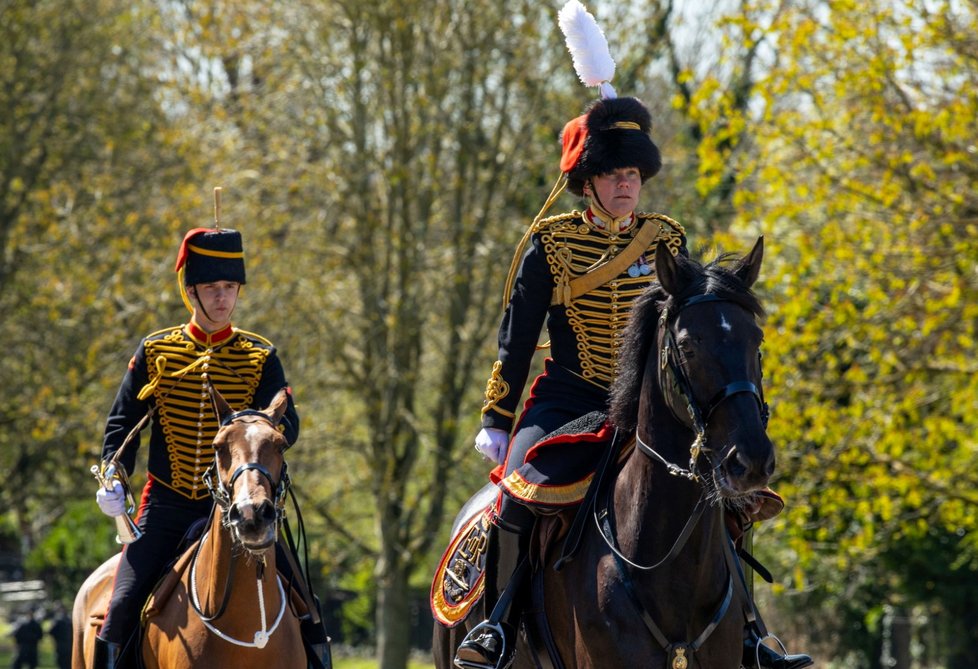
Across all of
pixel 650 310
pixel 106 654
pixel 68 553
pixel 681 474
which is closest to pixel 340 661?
pixel 68 553

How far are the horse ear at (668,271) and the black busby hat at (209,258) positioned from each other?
10.1ft

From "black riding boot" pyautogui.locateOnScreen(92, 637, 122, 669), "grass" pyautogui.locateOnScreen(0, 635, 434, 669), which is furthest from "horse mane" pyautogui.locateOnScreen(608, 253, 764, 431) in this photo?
"grass" pyautogui.locateOnScreen(0, 635, 434, 669)

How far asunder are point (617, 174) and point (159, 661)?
3.32 meters

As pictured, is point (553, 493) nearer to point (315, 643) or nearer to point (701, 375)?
point (701, 375)

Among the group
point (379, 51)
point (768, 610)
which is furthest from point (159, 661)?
point (768, 610)

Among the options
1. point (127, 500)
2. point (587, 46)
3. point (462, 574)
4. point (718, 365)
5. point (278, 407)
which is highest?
point (587, 46)

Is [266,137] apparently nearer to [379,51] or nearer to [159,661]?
[379,51]

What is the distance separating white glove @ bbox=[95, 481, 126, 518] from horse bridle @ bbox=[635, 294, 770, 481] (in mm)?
3142

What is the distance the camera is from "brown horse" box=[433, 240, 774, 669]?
553 centimetres

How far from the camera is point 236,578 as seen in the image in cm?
750

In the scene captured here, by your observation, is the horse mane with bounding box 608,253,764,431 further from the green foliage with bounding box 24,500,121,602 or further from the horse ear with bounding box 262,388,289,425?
the green foliage with bounding box 24,500,121,602

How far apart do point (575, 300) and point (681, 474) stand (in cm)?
127

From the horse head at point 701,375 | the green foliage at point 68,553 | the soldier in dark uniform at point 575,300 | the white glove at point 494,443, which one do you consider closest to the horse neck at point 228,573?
the white glove at point 494,443

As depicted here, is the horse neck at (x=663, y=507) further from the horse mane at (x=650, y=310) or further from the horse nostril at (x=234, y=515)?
the horse nostril at (x=234, y=515)
